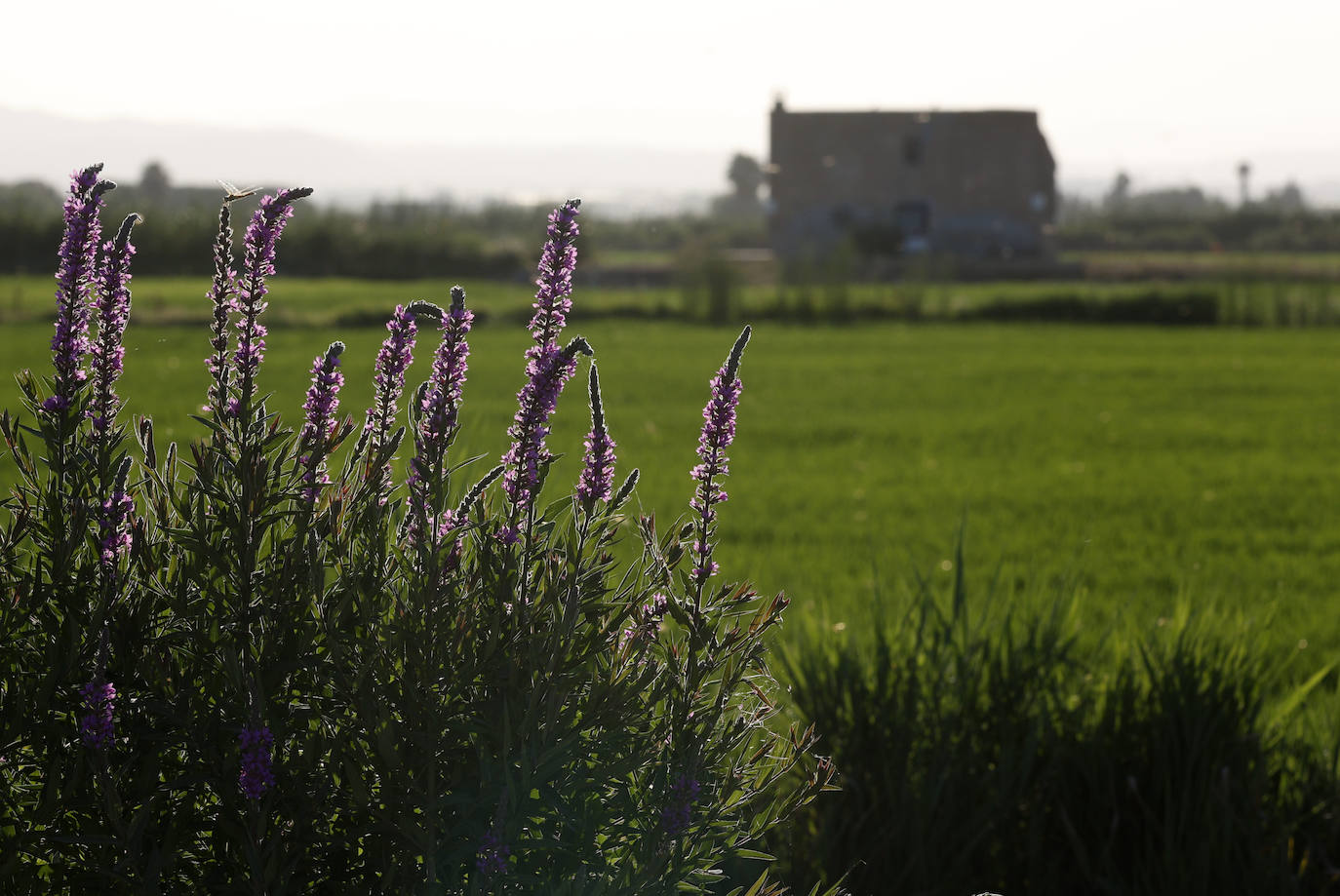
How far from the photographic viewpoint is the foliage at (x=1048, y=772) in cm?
421

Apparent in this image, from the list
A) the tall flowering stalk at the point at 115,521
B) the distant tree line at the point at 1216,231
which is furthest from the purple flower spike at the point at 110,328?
the distant tree line at the point at 1216,231

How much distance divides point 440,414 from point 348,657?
404 mm

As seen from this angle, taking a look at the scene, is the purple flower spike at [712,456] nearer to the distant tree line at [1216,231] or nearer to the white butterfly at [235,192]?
the white butterfly at [235,192]

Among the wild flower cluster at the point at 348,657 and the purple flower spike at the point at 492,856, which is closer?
the purple flower spike at the point at 492,856

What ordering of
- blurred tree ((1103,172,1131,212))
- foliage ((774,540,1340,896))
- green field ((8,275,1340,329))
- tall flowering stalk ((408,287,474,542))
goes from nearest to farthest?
tall flowering stalk ((408,287,474,542))
foliage ((774,540,1340,896))
green field ((8,275,1340,329))
blurred tree ((1103,172,1131,212))

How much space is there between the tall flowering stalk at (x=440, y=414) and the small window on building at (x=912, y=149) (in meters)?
54.2

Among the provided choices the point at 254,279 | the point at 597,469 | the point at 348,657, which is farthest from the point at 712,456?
the point at 254,279

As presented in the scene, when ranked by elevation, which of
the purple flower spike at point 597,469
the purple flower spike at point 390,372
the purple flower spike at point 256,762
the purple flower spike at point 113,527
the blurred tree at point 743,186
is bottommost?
the purple flower spike at point 256,762

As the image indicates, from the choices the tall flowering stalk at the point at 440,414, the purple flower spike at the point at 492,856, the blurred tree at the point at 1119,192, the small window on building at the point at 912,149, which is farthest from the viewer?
the blurred tree at the point at 1119,192

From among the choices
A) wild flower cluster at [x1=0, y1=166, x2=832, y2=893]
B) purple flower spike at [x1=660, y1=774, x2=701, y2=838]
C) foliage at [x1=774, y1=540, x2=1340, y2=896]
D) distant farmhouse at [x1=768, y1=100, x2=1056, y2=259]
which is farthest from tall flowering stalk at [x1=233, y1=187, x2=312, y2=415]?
distant farmhouse at [x1=768, y1=100, x2=1056, y2=259]

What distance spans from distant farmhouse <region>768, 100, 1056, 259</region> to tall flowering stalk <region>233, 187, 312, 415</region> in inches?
2043

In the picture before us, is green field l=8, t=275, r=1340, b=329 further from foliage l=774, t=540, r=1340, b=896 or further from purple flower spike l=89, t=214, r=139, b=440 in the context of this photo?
purple flower spike l=89, t=214, r=139, b=440

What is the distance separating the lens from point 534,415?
2.09 meters

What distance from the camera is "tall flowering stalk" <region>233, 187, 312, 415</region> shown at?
6.89 ft
